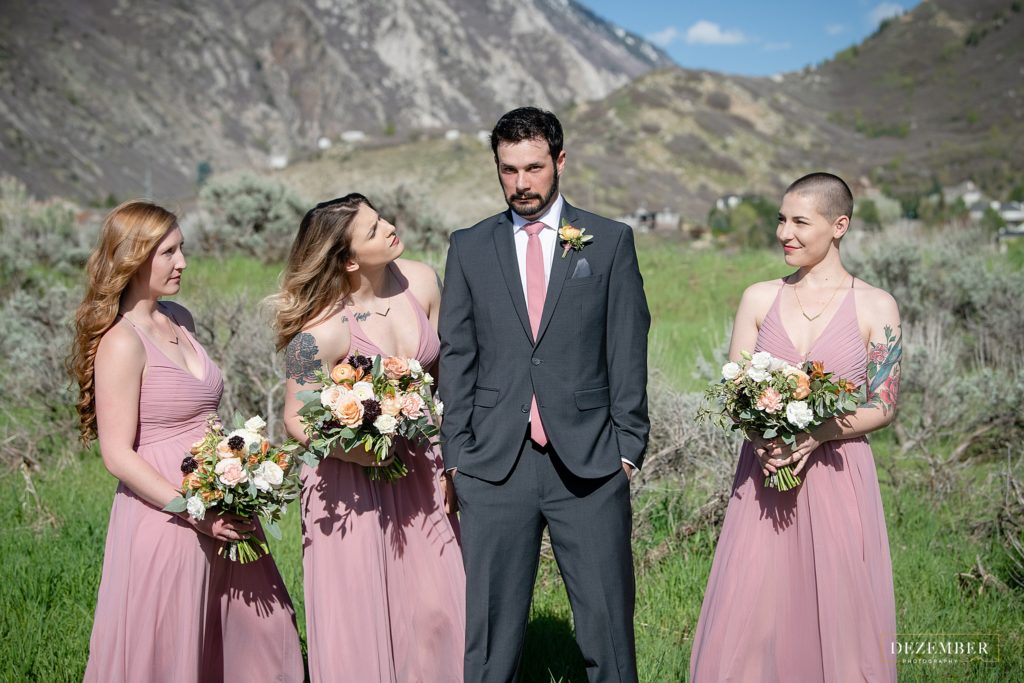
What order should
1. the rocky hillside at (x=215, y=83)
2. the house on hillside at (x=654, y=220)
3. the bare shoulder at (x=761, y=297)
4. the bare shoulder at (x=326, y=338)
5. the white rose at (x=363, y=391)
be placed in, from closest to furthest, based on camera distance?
the white rose at (x=363, y=391), the bare shoulder at (x=326, y=338), the bare shoulder at (x=761, y=297), the house on hillside at (x=654, y=220), the rocky hillside at (x=215, y=83)

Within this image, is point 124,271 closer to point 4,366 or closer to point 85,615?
point 85,615

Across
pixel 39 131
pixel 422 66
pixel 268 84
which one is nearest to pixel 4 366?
pixel 39 131

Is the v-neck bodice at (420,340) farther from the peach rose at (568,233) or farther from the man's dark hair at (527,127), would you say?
the man's dark hair at (527,127)

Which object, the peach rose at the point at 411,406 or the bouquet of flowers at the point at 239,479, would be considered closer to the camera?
the bouquet of flowers at the point at 239,479

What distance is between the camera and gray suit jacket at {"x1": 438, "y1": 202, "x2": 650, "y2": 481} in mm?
3381

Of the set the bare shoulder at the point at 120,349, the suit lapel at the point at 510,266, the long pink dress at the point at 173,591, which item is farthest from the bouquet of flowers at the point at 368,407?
the bare shoulder at the point at 120,349

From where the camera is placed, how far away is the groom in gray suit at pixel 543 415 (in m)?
3.35

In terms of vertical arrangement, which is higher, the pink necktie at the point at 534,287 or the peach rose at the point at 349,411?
the pink necktie at the point at 534,287

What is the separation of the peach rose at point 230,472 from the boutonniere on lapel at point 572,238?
1.57m

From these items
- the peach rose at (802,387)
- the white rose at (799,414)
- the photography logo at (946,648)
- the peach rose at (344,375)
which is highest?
the peach rose at (344,375)

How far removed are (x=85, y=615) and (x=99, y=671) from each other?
5.92 ft

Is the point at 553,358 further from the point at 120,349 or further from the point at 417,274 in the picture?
the point at 120,349

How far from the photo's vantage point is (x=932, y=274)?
1308 centimetres

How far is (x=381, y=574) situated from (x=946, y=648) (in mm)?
3125
